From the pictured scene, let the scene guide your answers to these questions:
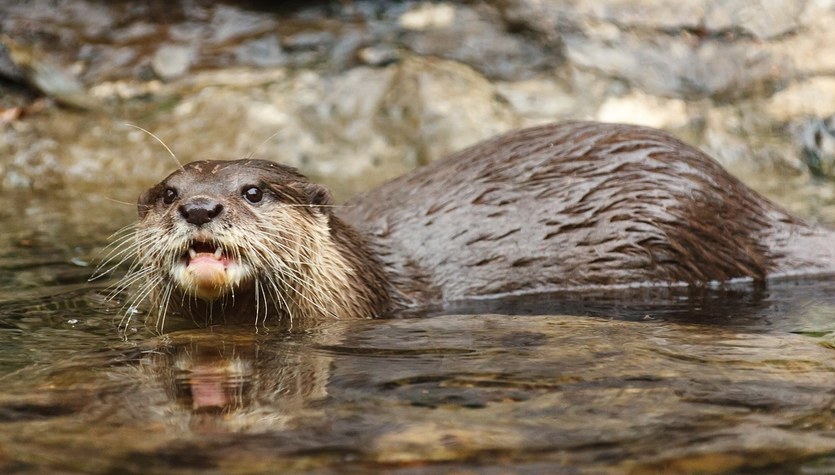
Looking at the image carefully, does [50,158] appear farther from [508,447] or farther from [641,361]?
[508,447]

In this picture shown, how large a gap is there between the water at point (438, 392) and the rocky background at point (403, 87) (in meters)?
3.00

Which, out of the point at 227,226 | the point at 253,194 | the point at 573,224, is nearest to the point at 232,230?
the point at 227,226

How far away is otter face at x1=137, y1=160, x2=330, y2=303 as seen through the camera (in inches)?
142

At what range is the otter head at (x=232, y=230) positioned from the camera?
3611 millimetres

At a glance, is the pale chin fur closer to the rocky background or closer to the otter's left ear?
the otter's left ear

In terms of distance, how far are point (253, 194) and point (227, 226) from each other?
28 centimetres

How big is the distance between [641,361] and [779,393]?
0.43 metres

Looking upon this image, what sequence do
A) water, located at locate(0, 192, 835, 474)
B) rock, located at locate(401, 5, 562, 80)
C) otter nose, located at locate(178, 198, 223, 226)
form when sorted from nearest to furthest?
1. water, located at locate(0, 192, 835, 474)
2. otter nose, located at locate(178, 198, 223, 226)
3. rock, located at locate(401, 5, 562, 80)

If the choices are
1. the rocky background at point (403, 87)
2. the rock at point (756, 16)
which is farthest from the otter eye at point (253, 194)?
the rock at point (756, 16)

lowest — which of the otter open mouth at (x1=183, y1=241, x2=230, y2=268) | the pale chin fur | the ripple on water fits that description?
the ripple on water

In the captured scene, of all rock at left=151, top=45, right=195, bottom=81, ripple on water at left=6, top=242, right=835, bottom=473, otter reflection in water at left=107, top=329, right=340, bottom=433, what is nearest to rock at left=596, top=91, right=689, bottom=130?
rock at left=151, top=45, right=195, bottom=81

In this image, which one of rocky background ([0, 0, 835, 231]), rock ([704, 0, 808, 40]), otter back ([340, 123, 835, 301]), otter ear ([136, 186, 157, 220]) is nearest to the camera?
otter ear ([136, 186, 157, 220])

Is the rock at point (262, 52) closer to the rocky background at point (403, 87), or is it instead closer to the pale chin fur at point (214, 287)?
the rocky background at point (403, 87)

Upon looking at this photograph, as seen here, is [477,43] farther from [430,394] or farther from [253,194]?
[430,394]
